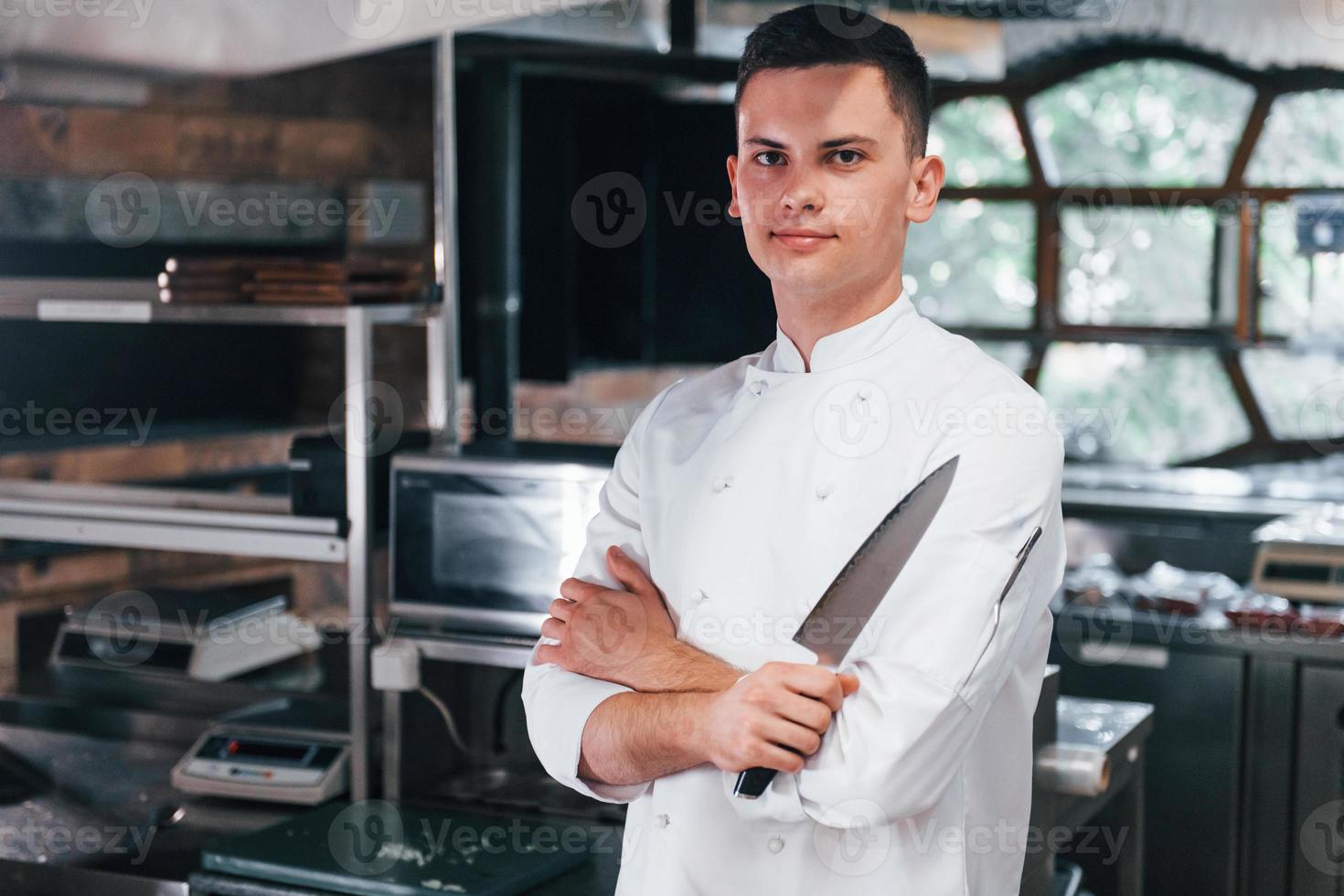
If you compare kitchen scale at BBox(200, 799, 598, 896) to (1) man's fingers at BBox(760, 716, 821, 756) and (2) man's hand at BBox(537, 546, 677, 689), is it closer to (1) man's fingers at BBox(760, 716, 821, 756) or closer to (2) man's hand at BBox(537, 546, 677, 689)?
(2) man's hand at BBox(537, 546, 677, 689)

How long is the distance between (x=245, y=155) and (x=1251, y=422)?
11.3ft

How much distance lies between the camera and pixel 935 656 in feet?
4.18

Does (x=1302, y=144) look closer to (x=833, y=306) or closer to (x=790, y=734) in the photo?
(x=833, y=306)

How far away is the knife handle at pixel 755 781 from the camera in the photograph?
1314mm

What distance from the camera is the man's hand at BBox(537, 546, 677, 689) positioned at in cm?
146

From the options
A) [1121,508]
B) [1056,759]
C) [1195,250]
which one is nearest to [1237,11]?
[1195,250]

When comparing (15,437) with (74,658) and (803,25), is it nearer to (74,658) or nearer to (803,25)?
(74,658)

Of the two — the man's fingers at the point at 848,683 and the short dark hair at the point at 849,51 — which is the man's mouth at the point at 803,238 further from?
the man's fingers at the point at 848,683

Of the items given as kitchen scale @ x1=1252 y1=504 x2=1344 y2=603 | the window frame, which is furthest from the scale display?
the window frame

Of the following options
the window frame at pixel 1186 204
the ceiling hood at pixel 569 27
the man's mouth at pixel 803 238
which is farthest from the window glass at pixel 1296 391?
the man's mouth at pixel 803 238

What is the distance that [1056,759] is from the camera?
6.68 ft

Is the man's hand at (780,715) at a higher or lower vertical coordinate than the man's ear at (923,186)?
lower

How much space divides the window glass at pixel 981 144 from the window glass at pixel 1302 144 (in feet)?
2.76

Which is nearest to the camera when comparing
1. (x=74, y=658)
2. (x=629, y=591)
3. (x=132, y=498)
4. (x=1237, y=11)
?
(x=629, y=591)
